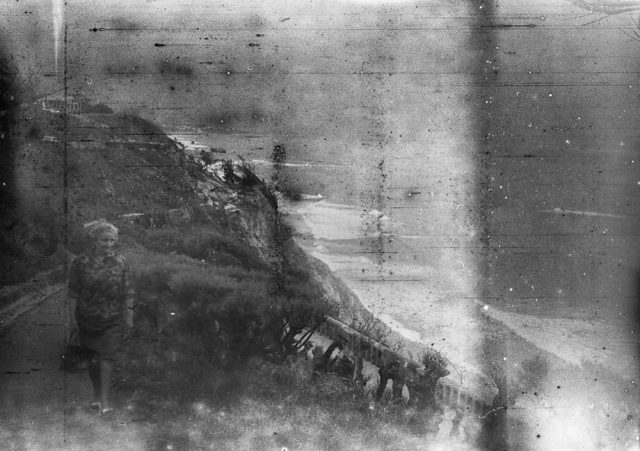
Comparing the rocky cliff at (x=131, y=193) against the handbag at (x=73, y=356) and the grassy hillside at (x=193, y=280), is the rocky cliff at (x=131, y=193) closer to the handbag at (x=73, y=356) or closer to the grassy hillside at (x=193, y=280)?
the grassy hillside at (x=193, y=280)

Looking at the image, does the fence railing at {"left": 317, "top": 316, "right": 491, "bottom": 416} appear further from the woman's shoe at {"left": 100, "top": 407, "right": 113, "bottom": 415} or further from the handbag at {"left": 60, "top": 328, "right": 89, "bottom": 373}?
the handbag at {"left": 60, "top": 328, "right": 89, "bottom": 373}

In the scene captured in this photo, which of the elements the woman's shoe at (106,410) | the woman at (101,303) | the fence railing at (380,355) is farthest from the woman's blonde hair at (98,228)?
the fence railing at (380,355)

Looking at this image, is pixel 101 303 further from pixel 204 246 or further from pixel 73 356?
pixel 204 246

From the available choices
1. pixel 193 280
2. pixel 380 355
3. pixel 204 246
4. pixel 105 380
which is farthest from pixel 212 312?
pixel 380 355

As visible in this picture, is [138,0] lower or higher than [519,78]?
higher

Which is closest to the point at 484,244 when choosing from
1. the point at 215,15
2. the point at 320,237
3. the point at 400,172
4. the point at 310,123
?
the point at 400,172

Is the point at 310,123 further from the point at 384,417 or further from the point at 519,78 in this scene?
the point at 384,417

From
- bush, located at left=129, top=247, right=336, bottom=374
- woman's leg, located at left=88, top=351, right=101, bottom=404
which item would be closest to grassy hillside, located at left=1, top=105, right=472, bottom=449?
bush, located at left=129, top=247, right=336, bottom=374
